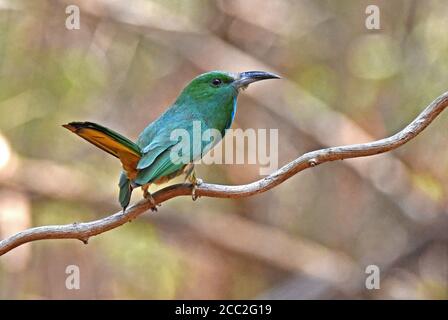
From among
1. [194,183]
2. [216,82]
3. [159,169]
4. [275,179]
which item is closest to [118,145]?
[159,169]

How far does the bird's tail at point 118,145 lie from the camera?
3504mm

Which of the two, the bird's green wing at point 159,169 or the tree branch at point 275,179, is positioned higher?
the bird's green wing at point 159,169

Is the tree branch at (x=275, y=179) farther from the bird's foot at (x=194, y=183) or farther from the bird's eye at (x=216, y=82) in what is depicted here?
the bird's eye at (x=216, y=82)

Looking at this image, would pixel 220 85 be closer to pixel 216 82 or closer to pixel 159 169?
pixel 216 82

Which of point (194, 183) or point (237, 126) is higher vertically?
point (237, 126)

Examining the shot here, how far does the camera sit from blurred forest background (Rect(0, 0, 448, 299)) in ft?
26.2

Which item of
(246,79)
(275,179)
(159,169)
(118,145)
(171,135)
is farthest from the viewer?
(246,79)

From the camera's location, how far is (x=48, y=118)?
8016 mm

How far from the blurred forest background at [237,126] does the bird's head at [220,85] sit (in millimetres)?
3641

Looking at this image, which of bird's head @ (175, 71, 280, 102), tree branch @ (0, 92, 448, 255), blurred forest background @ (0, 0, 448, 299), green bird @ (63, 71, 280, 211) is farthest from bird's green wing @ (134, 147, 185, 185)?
blurred forest background @ (0, 0, 448, 299)

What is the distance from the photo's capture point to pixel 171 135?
4.12 m

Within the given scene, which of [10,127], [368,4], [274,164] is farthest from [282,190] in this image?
[10,127]

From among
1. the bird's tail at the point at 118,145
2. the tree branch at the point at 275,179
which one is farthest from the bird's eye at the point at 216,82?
the tree branch at the point at 275,179

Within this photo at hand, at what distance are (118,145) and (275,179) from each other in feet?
2.40
